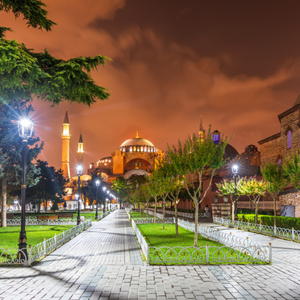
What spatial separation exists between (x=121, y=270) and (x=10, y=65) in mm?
6943

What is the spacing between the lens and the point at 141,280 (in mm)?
7824

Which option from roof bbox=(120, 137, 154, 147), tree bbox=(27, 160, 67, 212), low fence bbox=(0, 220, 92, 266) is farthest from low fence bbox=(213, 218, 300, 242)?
roof bbox=(120, 137, 154, 147)

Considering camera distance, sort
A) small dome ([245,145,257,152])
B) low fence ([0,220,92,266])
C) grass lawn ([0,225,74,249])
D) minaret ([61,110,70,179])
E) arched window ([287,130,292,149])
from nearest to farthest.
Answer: low fence ([0,220,92,266]) < grass lawn ([0,225,74,249]) < arched window ([287,130,292,149]) < small dome ([245,145,257,152]) < minaret ([61,110,70,179])

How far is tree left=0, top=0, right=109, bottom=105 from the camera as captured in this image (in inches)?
344

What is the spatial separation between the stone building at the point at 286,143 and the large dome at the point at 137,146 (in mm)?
102372

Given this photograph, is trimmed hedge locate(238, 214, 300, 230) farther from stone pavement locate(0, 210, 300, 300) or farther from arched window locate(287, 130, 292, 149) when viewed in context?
arched window locate(287, 130, 292, 149)

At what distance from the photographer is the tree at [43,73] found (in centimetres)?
873

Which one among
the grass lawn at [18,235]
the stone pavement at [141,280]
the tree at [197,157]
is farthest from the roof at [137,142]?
the stone pavement at [141,280]

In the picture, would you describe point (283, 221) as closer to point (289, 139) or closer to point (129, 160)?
point (289, 139)

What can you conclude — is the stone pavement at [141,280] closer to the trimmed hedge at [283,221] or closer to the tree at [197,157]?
the tree at [197,157]

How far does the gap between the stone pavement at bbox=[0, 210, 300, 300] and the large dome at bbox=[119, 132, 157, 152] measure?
134 metres

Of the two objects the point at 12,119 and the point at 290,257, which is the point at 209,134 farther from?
the point at 12,119

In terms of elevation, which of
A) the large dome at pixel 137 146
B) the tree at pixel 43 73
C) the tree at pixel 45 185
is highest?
the large dome at pixel 137 146

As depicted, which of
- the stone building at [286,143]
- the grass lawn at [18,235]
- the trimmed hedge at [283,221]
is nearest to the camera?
the grass lawn at [18,235]
